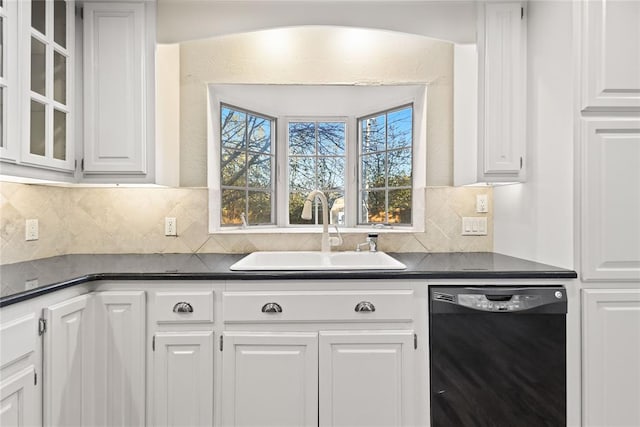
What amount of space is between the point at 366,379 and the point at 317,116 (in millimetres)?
1786

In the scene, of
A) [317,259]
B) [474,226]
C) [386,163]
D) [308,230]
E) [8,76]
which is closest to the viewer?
[8,76]

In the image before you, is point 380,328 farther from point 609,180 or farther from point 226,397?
point 609,180

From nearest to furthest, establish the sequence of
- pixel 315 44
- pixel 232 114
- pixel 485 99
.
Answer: pixel 485 99, pixel 315 44, pixel 232 114

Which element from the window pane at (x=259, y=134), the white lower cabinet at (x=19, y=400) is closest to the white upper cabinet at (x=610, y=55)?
the window pane at (x=259, y=134)

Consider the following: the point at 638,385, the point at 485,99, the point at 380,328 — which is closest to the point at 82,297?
the point at 380,328

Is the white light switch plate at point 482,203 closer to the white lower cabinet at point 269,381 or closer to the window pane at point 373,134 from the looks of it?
the window pane at point 373,134

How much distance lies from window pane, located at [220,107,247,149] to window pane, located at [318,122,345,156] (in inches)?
21.7

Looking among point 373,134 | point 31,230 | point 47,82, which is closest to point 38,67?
point 47,82

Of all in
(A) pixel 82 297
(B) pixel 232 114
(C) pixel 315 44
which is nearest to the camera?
(A) pixel 82 297

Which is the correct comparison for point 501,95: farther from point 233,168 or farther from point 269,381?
point 269,381

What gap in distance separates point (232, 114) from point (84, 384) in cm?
177

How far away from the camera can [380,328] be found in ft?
5.71

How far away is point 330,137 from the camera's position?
2.79 meters

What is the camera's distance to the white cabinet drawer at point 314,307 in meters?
1.73
